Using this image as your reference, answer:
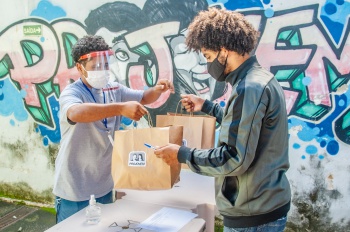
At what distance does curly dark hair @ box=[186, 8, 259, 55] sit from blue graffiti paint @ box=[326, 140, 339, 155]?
1.87 meters

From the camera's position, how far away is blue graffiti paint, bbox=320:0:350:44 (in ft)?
9.93

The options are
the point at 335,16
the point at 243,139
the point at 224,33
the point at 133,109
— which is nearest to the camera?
the point at 243,139

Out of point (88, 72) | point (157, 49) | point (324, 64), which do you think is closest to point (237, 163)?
point (88, 72)

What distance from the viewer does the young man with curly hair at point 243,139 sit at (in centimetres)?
158

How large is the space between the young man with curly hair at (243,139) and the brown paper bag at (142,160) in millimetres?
88

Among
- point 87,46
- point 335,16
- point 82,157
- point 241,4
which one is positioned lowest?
point 82,157

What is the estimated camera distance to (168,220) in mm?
1921

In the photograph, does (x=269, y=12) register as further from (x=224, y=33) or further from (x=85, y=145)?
(x=85, y=145)

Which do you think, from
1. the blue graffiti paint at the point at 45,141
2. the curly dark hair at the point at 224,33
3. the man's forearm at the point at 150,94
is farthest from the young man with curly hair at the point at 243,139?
the blue graffiti paint at the point at 45,141

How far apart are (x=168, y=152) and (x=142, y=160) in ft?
0.56

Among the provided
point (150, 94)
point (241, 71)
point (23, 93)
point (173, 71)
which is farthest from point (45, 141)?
point (241, 71)

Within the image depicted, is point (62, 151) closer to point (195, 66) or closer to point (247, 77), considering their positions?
point (247, 77)

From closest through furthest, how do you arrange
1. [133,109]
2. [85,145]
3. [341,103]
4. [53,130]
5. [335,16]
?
1. [133,109]
2. [85,145]
3. [335,16]
4. [341,103]
5. [53,130]

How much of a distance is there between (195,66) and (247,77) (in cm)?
196
